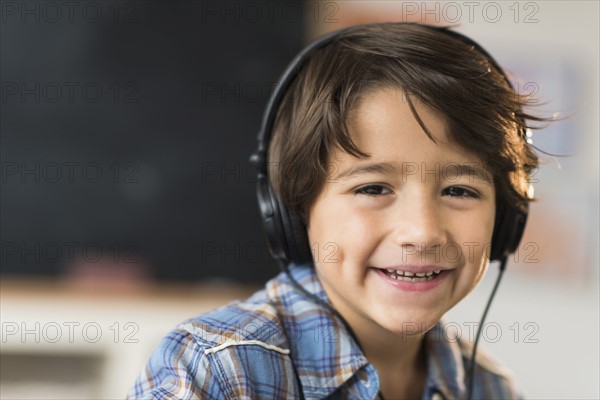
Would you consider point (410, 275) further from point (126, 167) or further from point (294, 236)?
point (126, 167)

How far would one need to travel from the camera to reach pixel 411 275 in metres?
0.96

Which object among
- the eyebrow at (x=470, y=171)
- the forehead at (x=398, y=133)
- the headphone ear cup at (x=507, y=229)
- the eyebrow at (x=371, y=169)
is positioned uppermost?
the forehead at (x=398, y=133)

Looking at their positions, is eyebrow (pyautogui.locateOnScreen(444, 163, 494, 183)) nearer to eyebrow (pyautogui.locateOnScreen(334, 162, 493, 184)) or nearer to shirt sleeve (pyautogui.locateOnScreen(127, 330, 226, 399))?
eyebrow (pyautogui.locateOnScreen(334, 162, 493, 184))

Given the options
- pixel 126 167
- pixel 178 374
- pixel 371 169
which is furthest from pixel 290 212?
pixel 126 167

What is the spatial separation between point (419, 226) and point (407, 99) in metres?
0.15

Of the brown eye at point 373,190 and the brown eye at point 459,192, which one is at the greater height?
the brown eye at point 373,190

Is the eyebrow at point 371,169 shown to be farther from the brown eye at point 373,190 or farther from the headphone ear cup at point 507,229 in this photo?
the headphone ear cup at point 507,229

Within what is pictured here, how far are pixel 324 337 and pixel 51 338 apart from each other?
1412 millimetres

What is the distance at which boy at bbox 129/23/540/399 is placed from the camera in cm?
92

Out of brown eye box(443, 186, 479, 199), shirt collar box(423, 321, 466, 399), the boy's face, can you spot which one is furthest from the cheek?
shirt collar box(423, 321, 466, 399)

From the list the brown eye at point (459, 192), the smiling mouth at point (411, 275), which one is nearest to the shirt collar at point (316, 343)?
the smiling mouth at point (411, 275)

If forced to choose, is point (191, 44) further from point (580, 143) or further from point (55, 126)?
point (580, 143)

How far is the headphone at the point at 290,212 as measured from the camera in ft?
3.31

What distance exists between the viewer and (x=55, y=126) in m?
2.27
